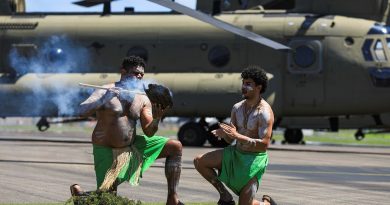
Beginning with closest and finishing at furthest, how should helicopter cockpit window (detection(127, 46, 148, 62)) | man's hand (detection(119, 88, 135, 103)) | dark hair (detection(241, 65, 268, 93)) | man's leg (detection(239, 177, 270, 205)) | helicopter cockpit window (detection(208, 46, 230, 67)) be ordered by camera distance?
man's leg (detection(239, 177, 270, 205)) → dark hair (detection(241, 65, 268, 93)) → man's hand (detection(119, 88, 135, 103)) → helicopter cockpit window (detection(208, 46, 230, 67)) → helicopter cockpit window (detection(127, 46, 148, 62))

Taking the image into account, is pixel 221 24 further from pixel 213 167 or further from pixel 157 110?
pixel 157 110

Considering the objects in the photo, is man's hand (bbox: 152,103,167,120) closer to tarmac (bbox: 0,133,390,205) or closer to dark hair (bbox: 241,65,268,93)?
dark hair (bbox: 241,65,268,93)

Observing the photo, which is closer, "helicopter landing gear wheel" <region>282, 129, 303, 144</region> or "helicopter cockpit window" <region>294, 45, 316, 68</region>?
"helicopter cockpit window" <region>294, 45, 316, 68</region>

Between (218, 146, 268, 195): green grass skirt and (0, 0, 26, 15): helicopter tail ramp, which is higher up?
(218, 146, 268, 195): green grass skirt

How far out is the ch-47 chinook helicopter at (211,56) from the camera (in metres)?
24.0

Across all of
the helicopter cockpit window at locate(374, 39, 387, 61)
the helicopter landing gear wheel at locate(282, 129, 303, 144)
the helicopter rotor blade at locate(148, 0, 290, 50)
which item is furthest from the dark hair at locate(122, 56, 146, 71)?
the helicopter landing gear wheel at locate(282, 129, 303, 144)

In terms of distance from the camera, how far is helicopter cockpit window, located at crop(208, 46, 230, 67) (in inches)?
989

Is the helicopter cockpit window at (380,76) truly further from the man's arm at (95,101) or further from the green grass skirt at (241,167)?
the man's arm at (95,101)

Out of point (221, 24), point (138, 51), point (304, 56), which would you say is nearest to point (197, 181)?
point (221, 24)

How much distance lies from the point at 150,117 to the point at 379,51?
16.5 meters

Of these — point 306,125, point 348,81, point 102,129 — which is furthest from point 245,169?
point 306,125

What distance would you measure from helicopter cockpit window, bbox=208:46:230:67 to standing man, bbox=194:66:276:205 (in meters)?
16.6

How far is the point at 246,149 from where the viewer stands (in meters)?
8.24

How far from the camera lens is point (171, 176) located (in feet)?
28.2
